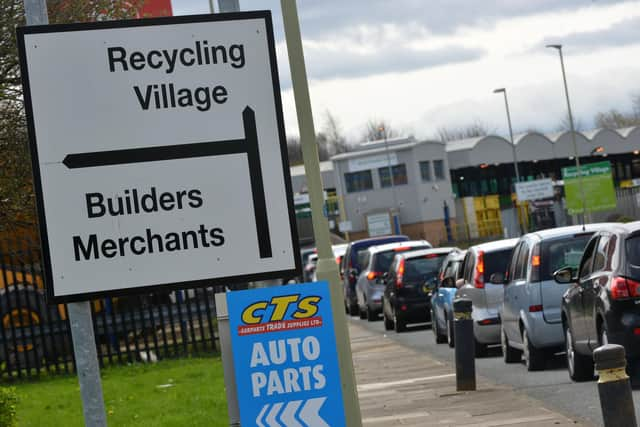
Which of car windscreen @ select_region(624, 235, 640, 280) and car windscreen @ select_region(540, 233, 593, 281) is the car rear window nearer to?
car windscreen @ select_region(540, 233, 593, 281)

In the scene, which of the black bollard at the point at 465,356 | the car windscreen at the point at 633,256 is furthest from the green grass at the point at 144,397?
the car windscreen at the point at 633,256

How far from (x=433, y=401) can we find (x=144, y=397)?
424 cm

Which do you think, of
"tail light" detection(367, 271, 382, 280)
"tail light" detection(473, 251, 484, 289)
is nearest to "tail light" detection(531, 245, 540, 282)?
"tail light" detection(473, 251, 484, 289)

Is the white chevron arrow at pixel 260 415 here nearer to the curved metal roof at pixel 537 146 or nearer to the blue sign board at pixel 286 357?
the blue sign board at pixel 286 357

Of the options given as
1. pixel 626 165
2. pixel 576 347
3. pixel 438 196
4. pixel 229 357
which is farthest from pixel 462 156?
pixel 229 357

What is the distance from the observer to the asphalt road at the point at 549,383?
11789 millimetres

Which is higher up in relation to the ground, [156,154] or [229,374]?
[156,154]

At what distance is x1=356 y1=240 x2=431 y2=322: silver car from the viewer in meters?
32.0

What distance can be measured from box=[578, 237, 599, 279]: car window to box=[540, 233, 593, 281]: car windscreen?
1.81 m

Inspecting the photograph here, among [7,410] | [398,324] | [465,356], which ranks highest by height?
[7,410]

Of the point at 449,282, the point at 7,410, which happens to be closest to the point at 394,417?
the point at 7,410

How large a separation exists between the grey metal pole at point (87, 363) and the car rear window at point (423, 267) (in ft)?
74.5

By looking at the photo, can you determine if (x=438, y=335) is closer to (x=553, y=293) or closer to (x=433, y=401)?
(x=553, y=293)

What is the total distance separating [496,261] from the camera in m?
19.8
